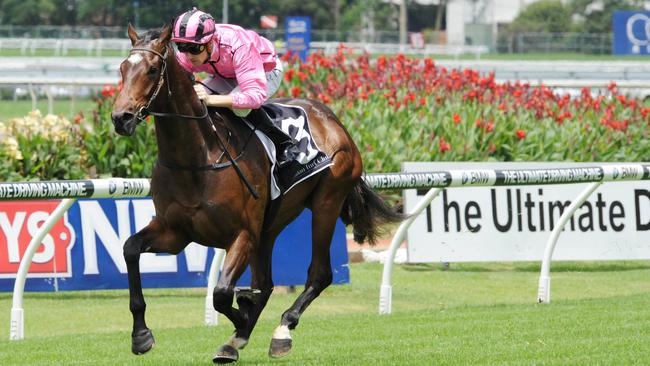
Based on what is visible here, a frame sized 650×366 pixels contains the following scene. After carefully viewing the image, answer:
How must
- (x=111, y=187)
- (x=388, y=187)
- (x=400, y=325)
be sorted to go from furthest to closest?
(x=388, y=187) < (x=400, y=325) < (x=111, y=187)

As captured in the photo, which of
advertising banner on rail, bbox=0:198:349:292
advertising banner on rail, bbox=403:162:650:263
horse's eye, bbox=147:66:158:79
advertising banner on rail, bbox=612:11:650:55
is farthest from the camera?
advertising banner on rail, bbox=612:11:650:55

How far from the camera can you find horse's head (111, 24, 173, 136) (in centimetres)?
554

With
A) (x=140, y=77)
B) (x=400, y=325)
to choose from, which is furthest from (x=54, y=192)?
(x=400, y=325)

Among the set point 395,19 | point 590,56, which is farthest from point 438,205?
point 395,19

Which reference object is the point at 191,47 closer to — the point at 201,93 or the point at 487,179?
the point at 201,93

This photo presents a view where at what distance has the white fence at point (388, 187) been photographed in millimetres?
7281

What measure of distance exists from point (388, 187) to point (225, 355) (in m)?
2.58

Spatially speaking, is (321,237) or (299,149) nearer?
(299,149)

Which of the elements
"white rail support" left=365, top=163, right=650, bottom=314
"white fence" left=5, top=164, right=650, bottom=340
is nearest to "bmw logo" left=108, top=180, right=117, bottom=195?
"white fence" left=5, top=164, right=650, bottom=340

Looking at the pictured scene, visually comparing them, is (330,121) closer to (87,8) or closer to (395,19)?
(87,8)

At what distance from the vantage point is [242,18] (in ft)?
196

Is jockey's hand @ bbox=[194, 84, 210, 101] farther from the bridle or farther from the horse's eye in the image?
the horse's eye

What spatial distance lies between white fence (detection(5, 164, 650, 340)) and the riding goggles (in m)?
1.37

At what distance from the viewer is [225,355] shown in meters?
6.19
